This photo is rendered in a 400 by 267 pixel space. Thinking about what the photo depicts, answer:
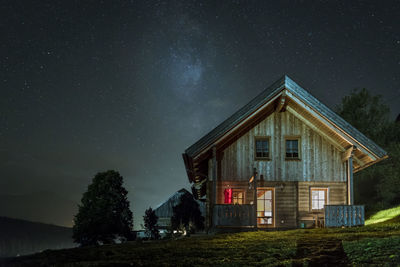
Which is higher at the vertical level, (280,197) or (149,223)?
(280,197)

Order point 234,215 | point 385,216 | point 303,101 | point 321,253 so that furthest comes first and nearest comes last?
1. point 385,216
2. point 303,101
3. point 234,215
4. point 321,253

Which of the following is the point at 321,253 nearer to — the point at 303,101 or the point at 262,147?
the point at 303,101

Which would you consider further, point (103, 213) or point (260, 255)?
point (103, 213)

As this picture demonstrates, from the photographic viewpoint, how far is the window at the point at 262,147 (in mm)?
21266

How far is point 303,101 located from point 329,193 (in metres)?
4.98

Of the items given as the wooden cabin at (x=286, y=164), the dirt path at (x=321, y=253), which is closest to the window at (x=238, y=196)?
the wooden cabin at (x=286, y=164)

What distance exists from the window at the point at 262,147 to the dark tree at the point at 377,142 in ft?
54.4

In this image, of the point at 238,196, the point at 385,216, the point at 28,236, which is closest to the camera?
the point at 238,196

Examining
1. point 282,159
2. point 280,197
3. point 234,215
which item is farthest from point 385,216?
point 234,215

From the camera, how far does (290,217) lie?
20859 mm

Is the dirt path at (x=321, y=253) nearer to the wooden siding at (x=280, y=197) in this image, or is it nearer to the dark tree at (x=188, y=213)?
the wooden siding at (x=280, y=197)

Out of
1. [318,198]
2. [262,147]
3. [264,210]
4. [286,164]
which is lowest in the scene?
[264,210]

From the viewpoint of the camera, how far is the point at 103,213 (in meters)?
39.0

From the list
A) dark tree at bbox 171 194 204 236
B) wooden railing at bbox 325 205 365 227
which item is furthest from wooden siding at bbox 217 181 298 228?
dark tree at bbox 171 194 204 236
